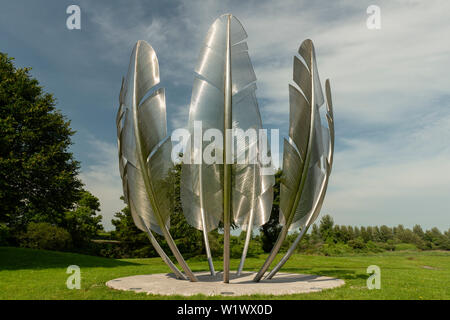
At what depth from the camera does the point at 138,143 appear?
8516 mm

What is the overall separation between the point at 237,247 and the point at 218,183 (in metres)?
23.0

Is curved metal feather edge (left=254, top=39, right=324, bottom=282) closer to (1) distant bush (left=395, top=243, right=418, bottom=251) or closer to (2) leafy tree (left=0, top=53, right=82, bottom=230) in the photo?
(2) leafy tree (left=0, top=53, right=82, bottom=230)

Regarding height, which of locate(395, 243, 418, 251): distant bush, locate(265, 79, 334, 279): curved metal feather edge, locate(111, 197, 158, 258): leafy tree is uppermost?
locate(265, 79, 334, 279): curved metal feather edge

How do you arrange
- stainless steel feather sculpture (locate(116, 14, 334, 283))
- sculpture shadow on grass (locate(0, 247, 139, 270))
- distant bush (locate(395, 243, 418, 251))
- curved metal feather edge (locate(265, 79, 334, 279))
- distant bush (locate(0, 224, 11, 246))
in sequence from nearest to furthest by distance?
1. stainless steel feather sculpture (locate(116, 14, 334, 283))
2. curved metal feather edge (locate(265, 79, 334, 279))
3. sculpture shadow on grass (locate(0, 247, 139, 270))
4. distant bush (locate(0, 224, 11, 246))
5. distant bush (locate(395, 243, 418, 251))

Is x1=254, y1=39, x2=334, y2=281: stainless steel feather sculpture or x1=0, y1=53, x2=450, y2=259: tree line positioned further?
x1=0, y1=53, x2=450, y2=259: tree line

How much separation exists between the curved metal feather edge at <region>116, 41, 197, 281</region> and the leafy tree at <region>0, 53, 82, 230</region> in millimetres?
10484

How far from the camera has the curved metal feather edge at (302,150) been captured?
856 centimetres

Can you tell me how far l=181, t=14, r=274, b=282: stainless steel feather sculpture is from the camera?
26.4ft

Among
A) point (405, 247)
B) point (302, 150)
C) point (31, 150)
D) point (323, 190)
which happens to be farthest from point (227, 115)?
point (405, 247)

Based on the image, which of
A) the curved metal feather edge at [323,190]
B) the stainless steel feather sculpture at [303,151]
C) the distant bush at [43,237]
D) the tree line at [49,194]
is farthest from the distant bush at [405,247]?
the distant bush at [43,237]

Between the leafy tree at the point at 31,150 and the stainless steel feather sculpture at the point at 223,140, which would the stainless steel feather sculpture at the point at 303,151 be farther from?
the leafy tree at the point at 31,150

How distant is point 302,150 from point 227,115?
7.72ft

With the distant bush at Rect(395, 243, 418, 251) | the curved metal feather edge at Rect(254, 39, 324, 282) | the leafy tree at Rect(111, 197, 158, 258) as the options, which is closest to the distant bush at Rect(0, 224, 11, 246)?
the leafy tree at Rect(111, 197, 158, 258)
